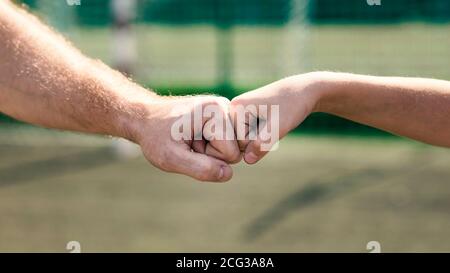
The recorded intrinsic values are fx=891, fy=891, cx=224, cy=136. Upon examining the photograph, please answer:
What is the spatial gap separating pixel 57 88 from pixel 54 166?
19.8 ft

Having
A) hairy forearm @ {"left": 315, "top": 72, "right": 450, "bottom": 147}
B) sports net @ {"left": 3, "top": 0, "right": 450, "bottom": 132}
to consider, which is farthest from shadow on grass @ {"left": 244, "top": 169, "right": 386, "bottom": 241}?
hairy forearm @ {"left": 315, "top": 72, "right": 450, "bottom": 147}

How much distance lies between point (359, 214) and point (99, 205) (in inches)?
84.4

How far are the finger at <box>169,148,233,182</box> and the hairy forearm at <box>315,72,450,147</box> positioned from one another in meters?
0.39

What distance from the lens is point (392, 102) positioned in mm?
2961

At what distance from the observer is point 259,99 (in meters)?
2.86

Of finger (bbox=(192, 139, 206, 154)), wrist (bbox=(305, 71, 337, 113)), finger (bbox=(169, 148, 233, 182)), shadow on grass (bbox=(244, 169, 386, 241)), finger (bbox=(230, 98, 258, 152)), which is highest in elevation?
wrist (bbox=(305, 71, 337, 113))

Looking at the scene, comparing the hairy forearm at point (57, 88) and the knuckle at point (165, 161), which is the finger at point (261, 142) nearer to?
the knuckle at point (165, 161)

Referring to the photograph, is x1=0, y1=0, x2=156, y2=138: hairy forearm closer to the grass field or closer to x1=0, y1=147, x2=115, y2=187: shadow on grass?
the grass field

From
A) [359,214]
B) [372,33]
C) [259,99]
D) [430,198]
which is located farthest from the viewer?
[372,33]

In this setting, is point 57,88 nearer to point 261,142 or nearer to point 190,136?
point 190,136

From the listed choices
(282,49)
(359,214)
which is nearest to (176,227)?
(359,214)

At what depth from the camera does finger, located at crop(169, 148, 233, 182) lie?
288 centimetres

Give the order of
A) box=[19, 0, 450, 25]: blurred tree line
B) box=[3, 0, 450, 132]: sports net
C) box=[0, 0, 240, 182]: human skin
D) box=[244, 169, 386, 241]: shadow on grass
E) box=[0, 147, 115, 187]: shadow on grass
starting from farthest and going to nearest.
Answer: box=[3, 0, 450, 132]: sports net < box=[19, 0, 450, 25]: blurred tree line < box=[0, 147, 115, 187]: shadow on grass < box=[244, 169, 386, 241]: shadow on grass < box=[0, 0, 240, 182]: human skin
